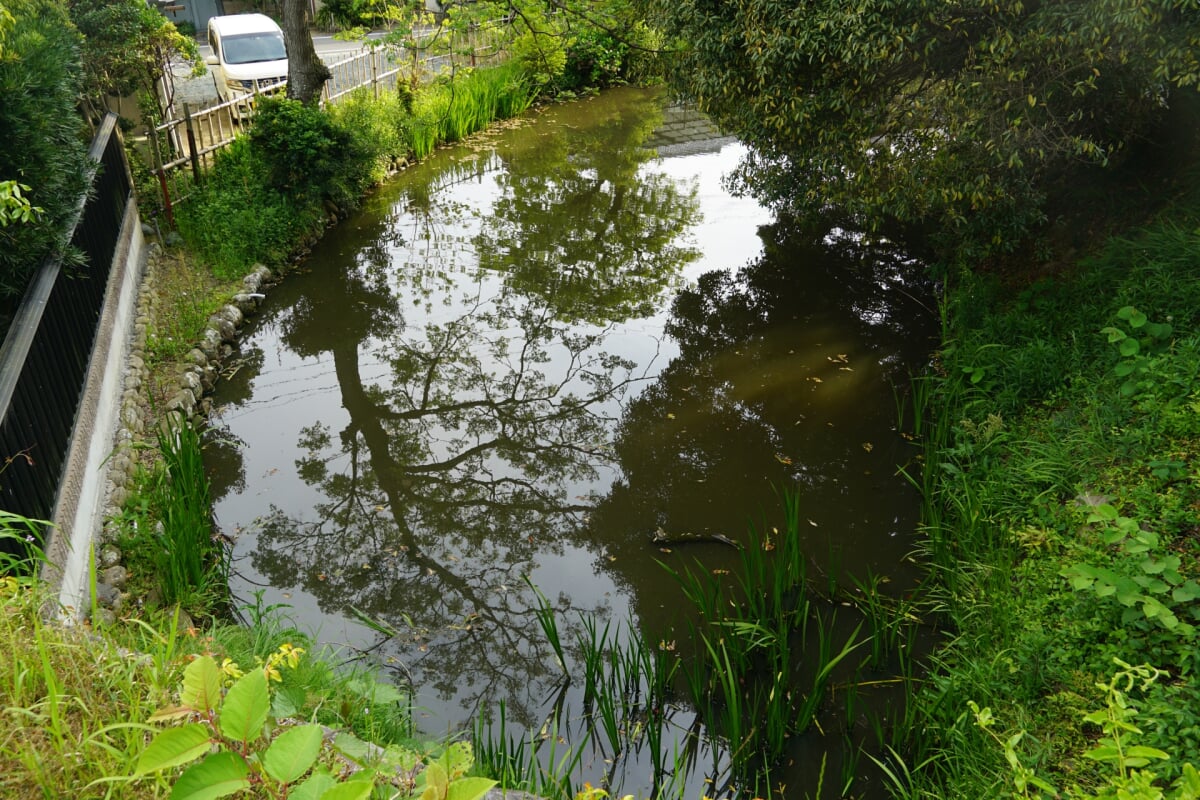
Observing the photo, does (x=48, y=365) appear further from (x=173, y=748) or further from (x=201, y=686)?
(x=173, y=748)

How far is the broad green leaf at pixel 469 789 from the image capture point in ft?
5.62

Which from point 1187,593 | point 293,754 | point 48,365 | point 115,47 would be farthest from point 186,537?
point 115,47

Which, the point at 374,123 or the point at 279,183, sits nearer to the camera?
the point at 279,183

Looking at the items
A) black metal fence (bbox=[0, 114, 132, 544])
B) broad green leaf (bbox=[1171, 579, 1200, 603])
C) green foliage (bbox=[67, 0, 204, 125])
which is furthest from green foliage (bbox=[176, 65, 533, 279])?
broad green leaf (bbox=[1171, 579, 1200, 603])

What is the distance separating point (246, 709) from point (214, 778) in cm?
13

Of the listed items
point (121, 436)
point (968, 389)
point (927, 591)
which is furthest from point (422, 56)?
point (927, 591)

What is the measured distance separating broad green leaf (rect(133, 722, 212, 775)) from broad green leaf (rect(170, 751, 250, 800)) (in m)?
0.03

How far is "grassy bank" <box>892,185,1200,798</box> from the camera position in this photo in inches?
131

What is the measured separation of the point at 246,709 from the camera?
67.9 inches

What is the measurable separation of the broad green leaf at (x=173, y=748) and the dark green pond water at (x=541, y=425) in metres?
2.60

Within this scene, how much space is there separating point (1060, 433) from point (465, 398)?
452 centimetres

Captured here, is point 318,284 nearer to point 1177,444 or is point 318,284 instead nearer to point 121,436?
point 121,436

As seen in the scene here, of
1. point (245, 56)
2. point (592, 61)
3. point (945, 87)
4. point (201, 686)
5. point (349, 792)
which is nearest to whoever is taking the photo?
point (349, 792)

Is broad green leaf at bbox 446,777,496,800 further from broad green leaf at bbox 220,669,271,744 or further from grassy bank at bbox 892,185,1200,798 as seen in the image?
grassy bank at bbox 892,185,1200,798
